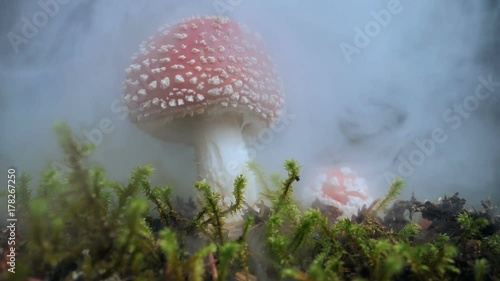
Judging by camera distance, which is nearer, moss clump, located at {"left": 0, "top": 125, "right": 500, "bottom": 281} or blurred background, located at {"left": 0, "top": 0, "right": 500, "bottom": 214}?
moss clump, located at {"left": 0, "top": 125, "right": 500, "bottom": 281}

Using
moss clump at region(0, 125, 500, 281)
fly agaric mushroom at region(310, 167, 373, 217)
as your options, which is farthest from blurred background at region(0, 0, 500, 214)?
moss clump at region(0, 125, 500, 281)

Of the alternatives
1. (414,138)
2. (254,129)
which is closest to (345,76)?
(414,138)

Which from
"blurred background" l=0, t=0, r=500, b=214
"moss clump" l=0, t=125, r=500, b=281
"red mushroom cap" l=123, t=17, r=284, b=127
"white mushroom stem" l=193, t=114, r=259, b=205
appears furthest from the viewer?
"blurred background" l=0, t=0, r=500, b=214

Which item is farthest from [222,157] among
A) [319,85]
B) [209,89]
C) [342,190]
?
[319,85]

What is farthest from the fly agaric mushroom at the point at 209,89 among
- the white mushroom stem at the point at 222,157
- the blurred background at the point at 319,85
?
the blurred background at the point at 319,85

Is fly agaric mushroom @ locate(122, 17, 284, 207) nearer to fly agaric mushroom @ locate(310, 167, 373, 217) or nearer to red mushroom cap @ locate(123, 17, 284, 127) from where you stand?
red mushroom cap @ locate(123, 17, 284, 127)
